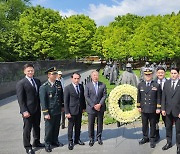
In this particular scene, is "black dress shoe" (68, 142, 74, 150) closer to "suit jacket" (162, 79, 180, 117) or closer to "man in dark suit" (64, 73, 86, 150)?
"man in dark suit" (64, 73, 86, 150)

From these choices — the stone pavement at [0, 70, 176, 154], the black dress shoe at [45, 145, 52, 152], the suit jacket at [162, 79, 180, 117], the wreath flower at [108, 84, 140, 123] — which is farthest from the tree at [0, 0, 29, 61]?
the suit jacket at [162, 79, 180, 117]

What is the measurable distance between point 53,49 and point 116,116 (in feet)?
100

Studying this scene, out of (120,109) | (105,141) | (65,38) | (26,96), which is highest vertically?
(65,38)

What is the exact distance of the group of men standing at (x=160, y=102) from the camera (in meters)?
6.57

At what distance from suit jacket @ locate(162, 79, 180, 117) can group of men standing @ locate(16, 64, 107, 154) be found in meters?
1.48

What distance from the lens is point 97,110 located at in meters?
7.20

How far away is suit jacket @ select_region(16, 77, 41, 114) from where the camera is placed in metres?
6.59

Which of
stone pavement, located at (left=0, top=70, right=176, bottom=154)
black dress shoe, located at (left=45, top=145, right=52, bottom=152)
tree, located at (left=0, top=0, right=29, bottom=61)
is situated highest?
tree, located at (left=0, top=0, right=29, bottom=61)

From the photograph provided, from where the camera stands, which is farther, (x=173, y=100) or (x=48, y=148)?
(x=48, y=148)

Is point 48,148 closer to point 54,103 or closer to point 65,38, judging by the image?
point 54,103

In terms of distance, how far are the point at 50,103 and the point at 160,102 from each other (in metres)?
2.57

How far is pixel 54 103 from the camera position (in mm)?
6855

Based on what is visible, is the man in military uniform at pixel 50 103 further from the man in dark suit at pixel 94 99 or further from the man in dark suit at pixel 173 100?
the man in dark suit at pixel 173 100

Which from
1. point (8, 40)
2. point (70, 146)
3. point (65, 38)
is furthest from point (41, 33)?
point (70, 146)
